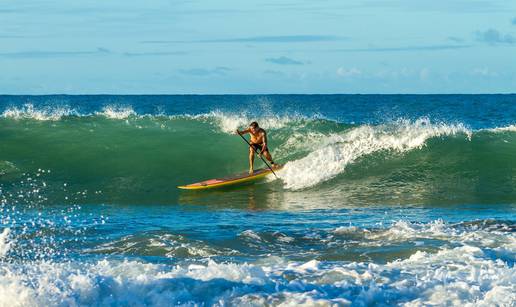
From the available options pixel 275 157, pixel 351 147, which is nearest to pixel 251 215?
pixel 351 147

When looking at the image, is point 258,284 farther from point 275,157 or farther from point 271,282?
point 275,157

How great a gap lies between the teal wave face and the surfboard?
0.91ft

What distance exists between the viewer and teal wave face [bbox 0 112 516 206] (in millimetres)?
16656

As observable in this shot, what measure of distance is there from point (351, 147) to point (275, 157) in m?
Answer: 2.14

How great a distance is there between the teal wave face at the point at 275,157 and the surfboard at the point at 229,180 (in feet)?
0.91

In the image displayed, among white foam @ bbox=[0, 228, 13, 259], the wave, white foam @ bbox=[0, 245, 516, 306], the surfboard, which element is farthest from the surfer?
white foam @ bbox=[0, 245, 516, 306]

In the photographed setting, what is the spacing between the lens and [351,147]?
795 inches

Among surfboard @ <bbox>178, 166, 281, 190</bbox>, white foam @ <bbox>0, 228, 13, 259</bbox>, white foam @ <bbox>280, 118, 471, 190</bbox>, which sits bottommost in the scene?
white foam @ <bbox>0, 228, 13, 259</bbox>

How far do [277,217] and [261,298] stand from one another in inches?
231

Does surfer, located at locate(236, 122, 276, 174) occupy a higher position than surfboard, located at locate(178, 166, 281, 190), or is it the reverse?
surfer, located at locate(236, 122, 276, 174)

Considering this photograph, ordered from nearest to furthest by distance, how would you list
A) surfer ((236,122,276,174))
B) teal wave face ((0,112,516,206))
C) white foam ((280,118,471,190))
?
teal wave face ((0,112,516,206)), surfer ((236,122,276,174)), white foam ((280,118,471,190))

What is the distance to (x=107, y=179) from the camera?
18641 mm

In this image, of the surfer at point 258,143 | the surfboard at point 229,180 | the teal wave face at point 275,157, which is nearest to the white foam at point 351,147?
the teal wave face at point 275,157

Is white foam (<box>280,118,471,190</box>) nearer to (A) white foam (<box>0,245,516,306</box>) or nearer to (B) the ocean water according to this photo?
(B) the ocean water
